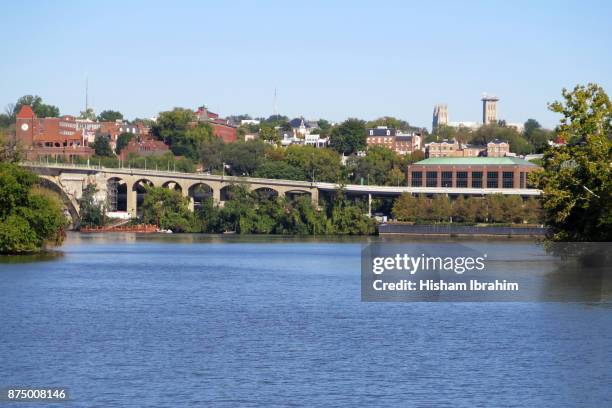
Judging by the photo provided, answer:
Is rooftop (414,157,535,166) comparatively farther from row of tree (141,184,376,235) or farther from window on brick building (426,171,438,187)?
row of tree (141,184,376,235)

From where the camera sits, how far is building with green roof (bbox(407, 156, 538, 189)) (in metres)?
172

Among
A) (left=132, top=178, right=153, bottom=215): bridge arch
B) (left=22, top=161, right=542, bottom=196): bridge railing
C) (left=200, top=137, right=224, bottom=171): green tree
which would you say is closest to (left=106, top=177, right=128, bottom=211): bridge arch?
(left=132, top=178, right=153, bottom=215): bridge arch

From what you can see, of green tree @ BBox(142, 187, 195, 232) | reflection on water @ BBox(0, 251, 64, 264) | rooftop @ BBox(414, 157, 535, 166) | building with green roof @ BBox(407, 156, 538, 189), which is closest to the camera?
reflection on water @ BBox(0, 251, 64, 264)

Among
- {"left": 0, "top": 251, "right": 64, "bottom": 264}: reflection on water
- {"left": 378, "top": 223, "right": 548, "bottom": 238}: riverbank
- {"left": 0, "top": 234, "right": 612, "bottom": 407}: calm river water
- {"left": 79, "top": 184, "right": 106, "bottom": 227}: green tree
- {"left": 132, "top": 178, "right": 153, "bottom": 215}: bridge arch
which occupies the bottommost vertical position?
{"left": 0, "top": 234, "right": 612, "bottom": 407}: calm river water

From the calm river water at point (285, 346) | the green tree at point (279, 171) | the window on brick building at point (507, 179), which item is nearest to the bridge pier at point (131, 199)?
the green tree at point (279, 171)

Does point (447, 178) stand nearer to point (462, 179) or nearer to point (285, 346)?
point (462, 179)

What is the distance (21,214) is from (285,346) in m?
41.3

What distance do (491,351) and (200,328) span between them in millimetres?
11307

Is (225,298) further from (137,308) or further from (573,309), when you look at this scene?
(573,309)

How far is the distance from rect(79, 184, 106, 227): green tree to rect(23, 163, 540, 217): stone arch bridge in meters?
1.34

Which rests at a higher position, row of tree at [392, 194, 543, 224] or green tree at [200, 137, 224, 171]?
green tree at [200, 137, 224, 171]

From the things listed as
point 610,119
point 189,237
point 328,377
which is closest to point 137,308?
point 328,377

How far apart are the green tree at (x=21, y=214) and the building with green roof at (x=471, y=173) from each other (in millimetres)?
96491

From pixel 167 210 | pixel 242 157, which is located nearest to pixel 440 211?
pixel 167 210
